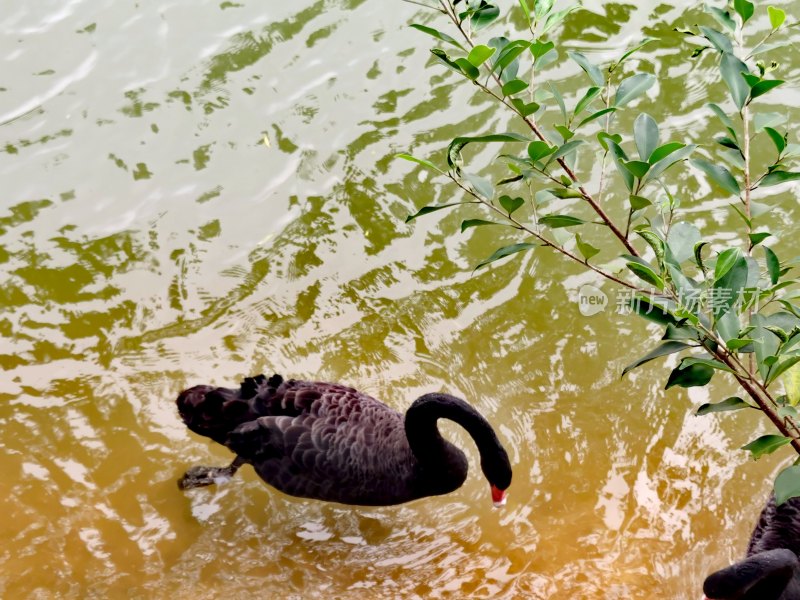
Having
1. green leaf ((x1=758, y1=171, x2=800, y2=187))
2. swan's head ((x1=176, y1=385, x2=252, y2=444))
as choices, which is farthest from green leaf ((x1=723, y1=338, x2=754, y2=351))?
swan's head ((x1=176, y1=385, x2=252, y2=444))

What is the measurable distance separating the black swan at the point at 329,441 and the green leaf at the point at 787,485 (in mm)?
1306

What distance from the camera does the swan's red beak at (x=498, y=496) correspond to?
336cm

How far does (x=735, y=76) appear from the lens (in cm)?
233

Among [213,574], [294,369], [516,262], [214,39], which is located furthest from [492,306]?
[214,39]

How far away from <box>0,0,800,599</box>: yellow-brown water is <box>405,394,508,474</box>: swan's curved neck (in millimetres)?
417

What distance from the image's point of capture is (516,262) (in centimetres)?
448

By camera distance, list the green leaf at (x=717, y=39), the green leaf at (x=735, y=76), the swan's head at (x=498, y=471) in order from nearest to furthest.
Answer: the green leaf at (x=735, y=76) → the green leaf at (x=717, y=39) → the swan's head at (x=498, y=471)

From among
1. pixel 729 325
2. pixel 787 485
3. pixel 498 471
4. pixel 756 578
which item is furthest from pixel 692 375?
pixel 498 471

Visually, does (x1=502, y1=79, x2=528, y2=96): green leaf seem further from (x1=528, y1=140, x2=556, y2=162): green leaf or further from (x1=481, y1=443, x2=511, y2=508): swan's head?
(x1=481, y1=443, x2=511, y2=508): swan's head

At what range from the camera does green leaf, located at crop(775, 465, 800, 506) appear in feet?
7.02

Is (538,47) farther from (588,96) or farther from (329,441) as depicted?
(329,441)

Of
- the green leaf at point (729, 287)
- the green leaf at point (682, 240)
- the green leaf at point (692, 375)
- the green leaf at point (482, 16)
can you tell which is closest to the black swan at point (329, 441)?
the green leaf at point (692, 375)

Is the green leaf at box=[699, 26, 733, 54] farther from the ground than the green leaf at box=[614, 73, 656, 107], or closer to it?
farther from the ground

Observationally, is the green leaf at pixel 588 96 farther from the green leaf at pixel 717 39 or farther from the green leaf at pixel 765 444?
the green leaf at pixel 765 444
